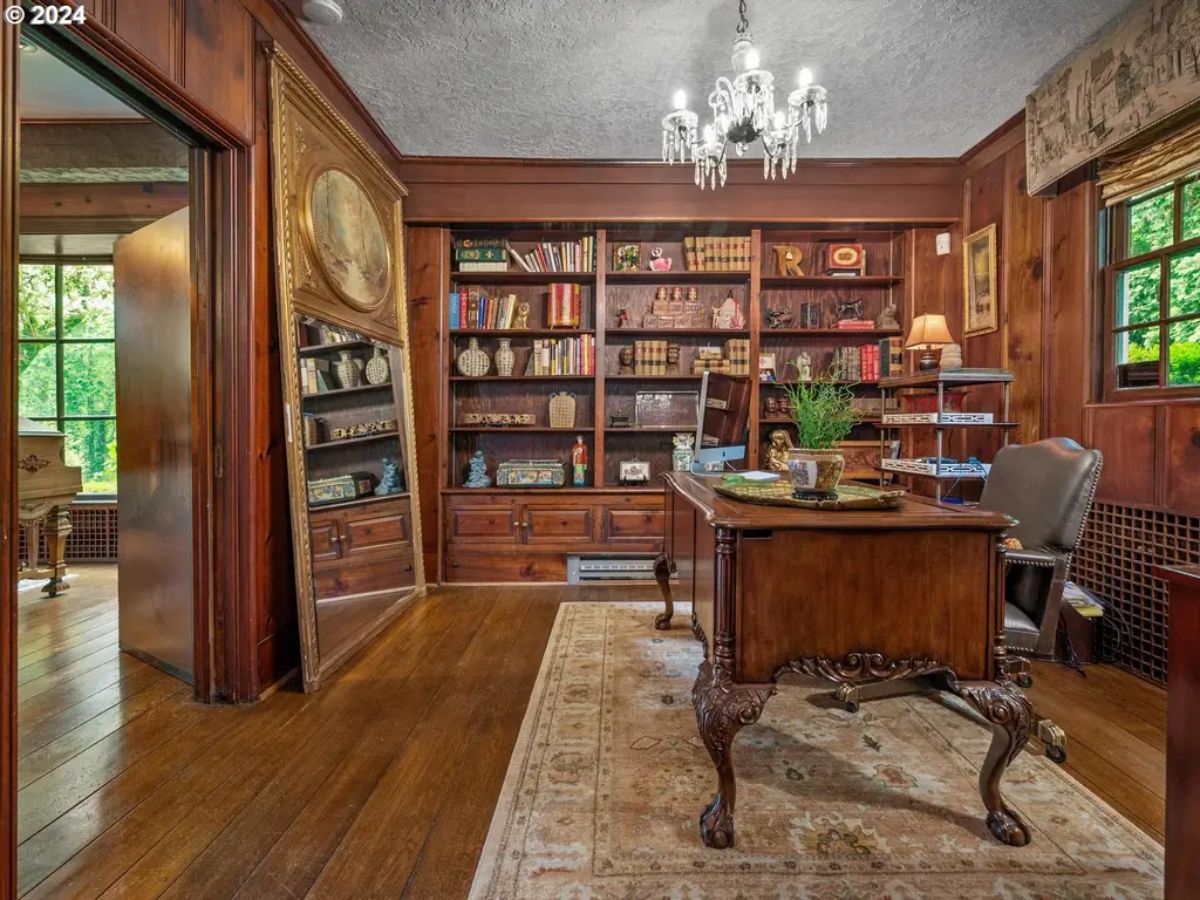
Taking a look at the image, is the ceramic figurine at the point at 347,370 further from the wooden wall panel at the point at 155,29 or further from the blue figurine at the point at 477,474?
the wooden wall panel at the point at 155,29

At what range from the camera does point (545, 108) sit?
3.16 metres

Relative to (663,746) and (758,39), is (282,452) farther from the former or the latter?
(758,39)

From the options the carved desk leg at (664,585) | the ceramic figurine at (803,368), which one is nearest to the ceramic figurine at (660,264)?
the ceramic figurine at (803,368)

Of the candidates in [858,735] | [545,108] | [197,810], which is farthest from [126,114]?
[858,735]

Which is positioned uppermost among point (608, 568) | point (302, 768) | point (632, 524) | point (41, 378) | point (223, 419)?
point (41, 378)

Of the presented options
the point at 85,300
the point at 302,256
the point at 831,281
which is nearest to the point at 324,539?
the point at 302,256

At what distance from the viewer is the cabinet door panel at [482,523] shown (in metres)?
3.87

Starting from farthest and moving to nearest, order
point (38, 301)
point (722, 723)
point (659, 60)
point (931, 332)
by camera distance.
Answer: point (38, 301), point (931, 332), point (659, 60), point (722, 723)

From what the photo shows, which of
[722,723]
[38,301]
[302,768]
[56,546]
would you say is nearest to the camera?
[722,723]

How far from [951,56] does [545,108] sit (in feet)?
6.57

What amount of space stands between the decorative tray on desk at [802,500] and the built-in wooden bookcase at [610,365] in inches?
81.0

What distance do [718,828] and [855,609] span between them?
62 cm

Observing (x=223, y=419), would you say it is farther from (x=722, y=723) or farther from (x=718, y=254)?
(x=718, y=254)

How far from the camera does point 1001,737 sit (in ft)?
4.60
